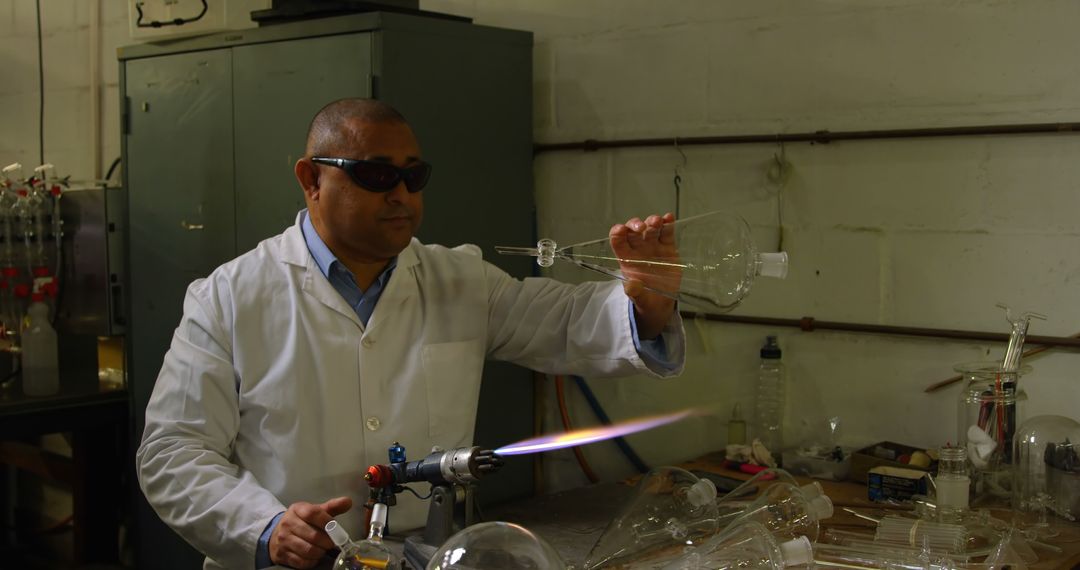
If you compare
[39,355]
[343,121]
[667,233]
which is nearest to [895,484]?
[667,233]

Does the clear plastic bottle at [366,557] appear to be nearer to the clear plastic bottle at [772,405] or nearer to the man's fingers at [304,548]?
the man's fingers at [304,548]

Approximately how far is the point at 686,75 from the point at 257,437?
1470mm

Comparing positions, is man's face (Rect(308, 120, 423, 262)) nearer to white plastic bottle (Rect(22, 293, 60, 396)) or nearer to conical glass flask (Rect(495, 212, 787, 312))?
conical glass flask (Rect(495, 212, 787, 312))

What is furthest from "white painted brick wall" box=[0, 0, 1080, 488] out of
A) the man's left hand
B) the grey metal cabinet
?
the man's left hand

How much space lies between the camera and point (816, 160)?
8.56ft

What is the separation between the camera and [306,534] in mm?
1666

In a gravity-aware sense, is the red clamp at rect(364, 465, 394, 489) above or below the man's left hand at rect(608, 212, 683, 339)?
below

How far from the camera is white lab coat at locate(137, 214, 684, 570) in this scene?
6.45 ft

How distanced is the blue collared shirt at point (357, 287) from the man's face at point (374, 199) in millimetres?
76

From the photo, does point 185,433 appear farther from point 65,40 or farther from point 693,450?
point 65,40

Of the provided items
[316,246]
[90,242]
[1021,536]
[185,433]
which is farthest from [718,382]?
[90,242]

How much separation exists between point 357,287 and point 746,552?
1.04 meters

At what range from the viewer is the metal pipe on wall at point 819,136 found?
90.8 inches

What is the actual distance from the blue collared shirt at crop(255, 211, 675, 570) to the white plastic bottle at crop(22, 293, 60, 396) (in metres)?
1.49
